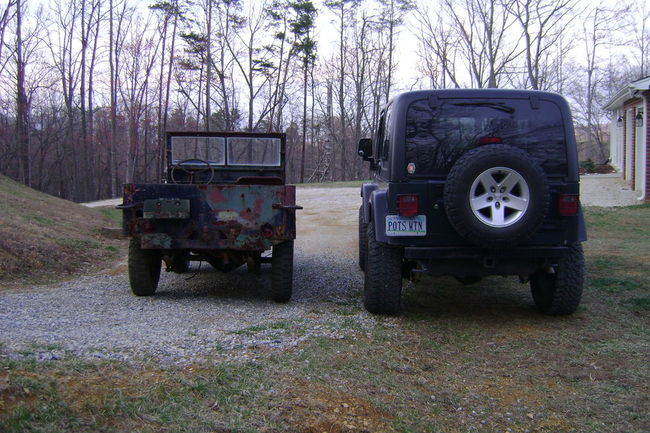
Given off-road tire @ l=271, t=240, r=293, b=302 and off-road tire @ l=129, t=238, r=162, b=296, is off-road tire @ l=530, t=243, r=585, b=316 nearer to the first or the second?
off-road tire @ l=271, t=240, r=293, b=302

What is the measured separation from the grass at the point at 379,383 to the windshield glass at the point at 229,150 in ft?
10.8

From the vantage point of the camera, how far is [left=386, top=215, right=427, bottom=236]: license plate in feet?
17.9

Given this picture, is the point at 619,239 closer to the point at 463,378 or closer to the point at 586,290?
the point at 586,290

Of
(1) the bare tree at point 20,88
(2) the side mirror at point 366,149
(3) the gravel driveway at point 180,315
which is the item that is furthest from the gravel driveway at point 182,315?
(1) the bare tree at point 20,88

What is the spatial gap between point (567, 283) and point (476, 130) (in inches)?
67.4

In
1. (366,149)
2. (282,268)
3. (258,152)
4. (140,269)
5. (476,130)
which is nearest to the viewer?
(476,130)

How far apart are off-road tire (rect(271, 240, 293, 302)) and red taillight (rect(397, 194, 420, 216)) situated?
5.05ft

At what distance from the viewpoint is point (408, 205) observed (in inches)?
214

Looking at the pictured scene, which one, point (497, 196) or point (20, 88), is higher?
point (20, 88)

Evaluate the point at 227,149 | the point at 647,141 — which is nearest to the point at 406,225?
the point at 227,149

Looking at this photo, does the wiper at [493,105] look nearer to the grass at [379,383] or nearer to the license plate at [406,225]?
the license plate at [406,225]

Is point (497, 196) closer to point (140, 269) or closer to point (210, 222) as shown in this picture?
point (210, 222)

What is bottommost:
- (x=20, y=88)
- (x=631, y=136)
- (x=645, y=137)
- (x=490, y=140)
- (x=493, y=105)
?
(x=490, y=140)

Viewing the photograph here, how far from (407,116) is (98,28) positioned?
40105 millimetres
